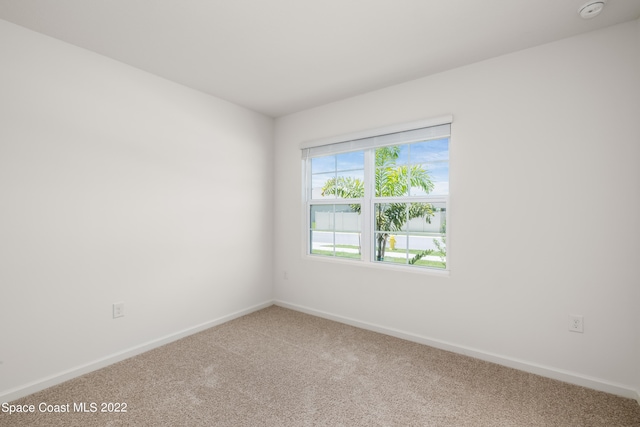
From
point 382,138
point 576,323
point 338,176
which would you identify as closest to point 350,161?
point 338,176

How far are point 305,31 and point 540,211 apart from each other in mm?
2199

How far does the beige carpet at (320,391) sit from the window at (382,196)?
971 millimetres

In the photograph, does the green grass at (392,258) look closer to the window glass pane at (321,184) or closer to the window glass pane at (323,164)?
the window glass pane at (321,184)

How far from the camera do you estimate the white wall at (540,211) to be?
2.05 m

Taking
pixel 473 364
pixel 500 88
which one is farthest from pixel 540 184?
pixel 473 364

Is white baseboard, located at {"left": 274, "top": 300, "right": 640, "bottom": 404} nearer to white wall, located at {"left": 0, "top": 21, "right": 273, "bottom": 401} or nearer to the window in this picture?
the window

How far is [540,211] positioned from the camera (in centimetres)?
231

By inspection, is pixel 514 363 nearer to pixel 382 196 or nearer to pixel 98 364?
pixel 382 196

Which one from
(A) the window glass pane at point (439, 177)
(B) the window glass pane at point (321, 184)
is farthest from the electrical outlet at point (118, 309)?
(A) the window glass pane at point (439, 177)

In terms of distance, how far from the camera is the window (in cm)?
287

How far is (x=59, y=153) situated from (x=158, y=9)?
1.29m

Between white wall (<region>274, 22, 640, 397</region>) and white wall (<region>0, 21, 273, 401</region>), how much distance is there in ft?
6.40

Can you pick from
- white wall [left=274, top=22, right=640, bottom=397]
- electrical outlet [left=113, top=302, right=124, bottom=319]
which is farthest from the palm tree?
electrical outlet [left=113, top=302, right=124, bottom=319]

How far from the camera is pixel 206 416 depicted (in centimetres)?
184
